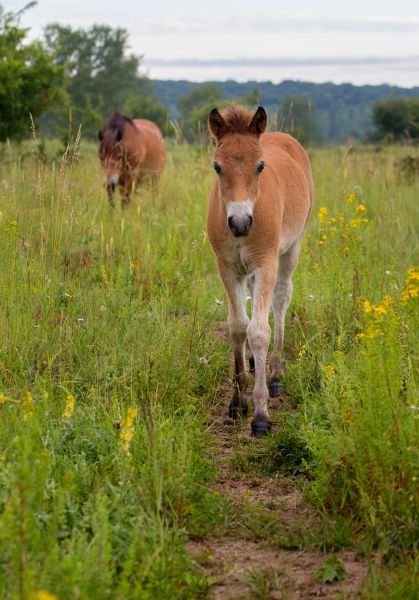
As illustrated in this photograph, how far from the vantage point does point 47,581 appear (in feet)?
8.93

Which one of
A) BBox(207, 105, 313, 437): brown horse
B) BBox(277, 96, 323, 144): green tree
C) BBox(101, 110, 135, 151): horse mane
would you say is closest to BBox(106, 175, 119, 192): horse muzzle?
BBox(101, 110, 135, 151): horse mane

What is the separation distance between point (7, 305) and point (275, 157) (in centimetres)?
260

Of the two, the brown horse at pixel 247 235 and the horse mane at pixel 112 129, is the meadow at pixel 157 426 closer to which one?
the brown horse at pixel 247 235

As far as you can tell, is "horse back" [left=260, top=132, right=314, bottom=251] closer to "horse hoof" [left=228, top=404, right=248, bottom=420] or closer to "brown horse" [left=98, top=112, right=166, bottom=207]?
"horse hoof" [left=228, top=404, right=248, bottom=420]

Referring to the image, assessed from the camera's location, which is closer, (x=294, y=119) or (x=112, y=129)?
(x=112, y=129)

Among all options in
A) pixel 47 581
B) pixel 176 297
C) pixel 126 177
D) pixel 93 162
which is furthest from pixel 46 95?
pixel 47 581

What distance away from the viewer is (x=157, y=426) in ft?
13.9

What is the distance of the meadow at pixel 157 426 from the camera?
305 cm

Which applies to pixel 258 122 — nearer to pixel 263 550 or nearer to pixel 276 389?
pixel 276 389

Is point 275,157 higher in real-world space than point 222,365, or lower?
higher

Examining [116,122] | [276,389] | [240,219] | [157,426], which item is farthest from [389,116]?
[157,426]

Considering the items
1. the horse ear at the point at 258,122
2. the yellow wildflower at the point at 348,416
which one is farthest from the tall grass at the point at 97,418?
the horse ear at the point at 258,122

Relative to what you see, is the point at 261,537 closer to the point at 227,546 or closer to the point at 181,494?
the point at 227,546

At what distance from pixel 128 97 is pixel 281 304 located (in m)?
58.1
